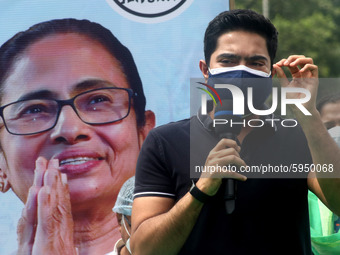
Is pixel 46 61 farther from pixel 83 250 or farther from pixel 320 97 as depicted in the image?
pixel 320 97

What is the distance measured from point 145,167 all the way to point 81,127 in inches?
50.0

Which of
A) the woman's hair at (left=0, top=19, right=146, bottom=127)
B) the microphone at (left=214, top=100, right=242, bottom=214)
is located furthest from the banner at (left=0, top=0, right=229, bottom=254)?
the microphone at (left=214, top=100, right=242, bottom=214)

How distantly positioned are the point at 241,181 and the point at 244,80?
0.38m

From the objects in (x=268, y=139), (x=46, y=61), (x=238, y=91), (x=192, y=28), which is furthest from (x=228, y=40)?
(x=46, y=61)

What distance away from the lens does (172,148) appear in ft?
8.06

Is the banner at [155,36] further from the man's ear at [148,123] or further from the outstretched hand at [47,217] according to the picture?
the outstretched hand at [47,217]

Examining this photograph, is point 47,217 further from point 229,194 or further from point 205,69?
point 229,194

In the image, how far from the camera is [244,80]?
7.88 ft

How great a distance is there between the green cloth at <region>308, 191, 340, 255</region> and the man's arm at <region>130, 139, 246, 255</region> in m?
1.29

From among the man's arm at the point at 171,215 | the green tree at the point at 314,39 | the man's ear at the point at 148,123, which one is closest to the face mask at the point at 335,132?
the man's ear at the point at 148,123

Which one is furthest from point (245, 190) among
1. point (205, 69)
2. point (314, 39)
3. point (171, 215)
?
point (314, 39)

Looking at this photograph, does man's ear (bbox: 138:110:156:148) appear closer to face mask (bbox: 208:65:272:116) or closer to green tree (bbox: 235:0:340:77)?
face mask (bbox: 208:65:272:116)

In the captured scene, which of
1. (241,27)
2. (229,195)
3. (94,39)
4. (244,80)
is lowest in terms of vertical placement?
(229,195)

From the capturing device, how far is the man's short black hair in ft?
8.38
